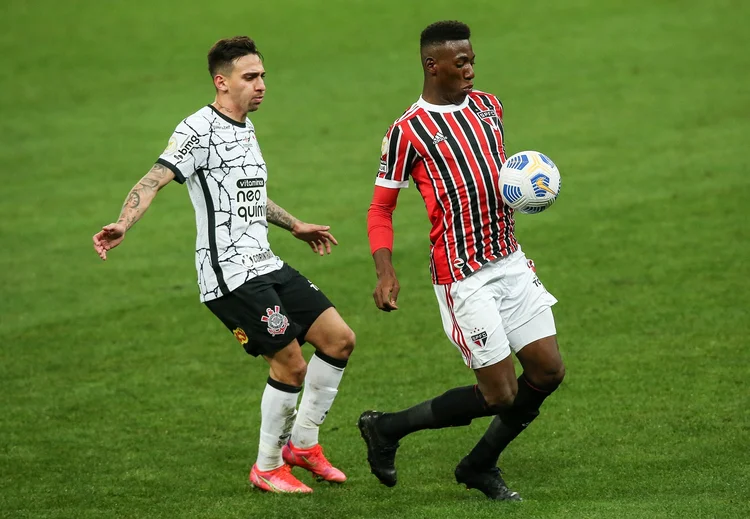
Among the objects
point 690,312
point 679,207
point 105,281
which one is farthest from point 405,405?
point 679,207

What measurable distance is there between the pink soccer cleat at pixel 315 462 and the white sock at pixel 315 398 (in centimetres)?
4

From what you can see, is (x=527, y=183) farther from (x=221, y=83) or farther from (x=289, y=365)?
(x=221, y=83)

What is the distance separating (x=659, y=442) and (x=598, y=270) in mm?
3998

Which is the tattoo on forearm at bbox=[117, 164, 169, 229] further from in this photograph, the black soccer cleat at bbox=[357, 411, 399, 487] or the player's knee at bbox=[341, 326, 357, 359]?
the black soccer cleat at bbox=[357, 411, 399, 487]

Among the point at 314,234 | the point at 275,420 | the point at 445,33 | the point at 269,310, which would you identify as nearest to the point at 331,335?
the point at 269,310

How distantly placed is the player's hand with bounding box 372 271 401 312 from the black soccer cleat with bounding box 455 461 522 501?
1.08 metres

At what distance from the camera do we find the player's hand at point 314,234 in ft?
23.1

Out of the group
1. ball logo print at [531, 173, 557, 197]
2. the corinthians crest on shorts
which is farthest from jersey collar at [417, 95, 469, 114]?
the corinthians crest on shorts

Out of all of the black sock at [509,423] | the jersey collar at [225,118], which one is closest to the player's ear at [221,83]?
the jersey collar at [225,118]

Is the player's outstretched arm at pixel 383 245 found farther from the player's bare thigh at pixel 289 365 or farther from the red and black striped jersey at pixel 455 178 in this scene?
the player's bare thigh at pixel 289 365

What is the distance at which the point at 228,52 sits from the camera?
6.55 m

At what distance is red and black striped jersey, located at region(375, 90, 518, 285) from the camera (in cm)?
607

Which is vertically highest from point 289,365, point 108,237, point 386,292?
point 108,237

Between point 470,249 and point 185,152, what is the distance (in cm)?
167
